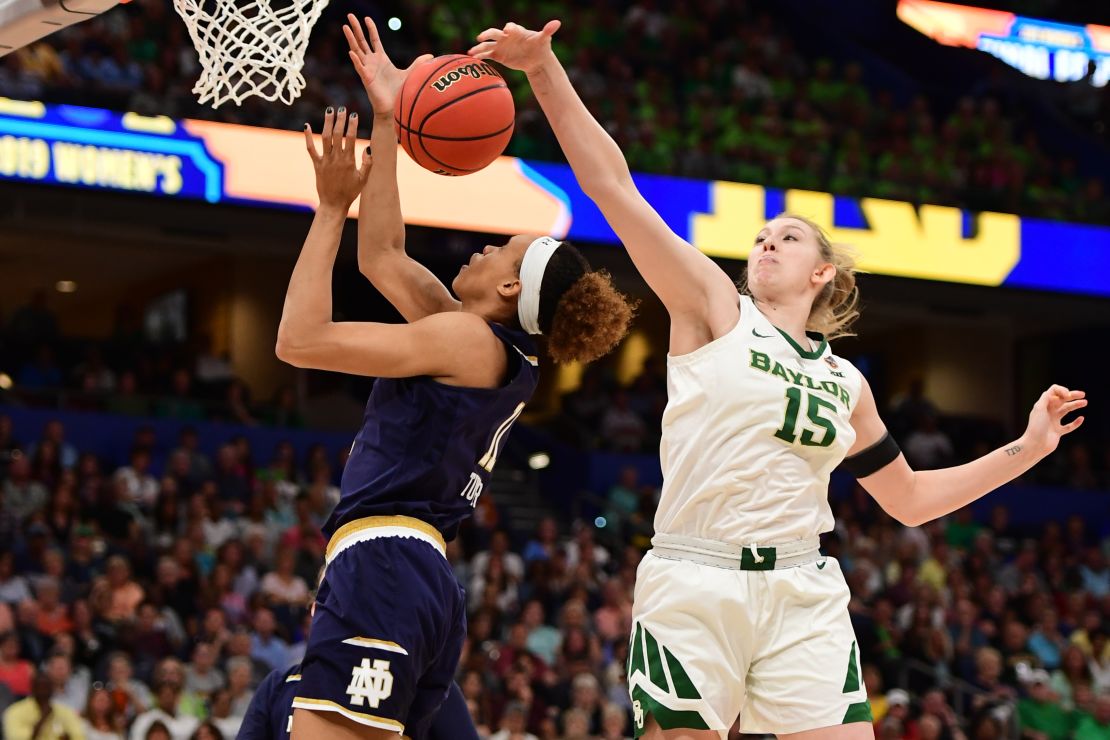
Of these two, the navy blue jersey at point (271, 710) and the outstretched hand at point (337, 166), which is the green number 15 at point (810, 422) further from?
the navy blue jersey at point (271, 710)

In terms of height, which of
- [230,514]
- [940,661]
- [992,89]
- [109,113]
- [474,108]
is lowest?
[940,661]

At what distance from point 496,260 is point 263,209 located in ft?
34.8

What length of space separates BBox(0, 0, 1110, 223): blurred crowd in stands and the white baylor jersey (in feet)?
34.3

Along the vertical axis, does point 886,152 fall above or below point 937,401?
above

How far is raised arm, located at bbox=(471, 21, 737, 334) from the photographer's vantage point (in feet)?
14.3

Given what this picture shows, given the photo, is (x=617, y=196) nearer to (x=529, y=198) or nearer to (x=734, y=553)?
(x=734, y=553)

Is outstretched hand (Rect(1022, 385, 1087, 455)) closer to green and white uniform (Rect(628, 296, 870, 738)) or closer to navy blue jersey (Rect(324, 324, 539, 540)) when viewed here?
green and white uniform (Rect(628, 296, 870, 738))

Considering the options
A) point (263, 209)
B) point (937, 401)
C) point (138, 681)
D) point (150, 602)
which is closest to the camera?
point (138, 681)

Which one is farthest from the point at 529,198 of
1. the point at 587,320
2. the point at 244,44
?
the point at 587,320

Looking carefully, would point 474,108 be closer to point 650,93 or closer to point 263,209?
point 263,209

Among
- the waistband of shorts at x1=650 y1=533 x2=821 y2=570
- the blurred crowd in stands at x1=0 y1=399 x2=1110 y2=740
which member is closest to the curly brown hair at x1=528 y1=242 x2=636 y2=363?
the waistband of shorts at x1=650 y1=533 x2=821 y2=570

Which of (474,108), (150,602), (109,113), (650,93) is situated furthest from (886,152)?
(474,108)

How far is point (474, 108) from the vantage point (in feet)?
16.0

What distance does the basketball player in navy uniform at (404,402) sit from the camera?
415 cm
